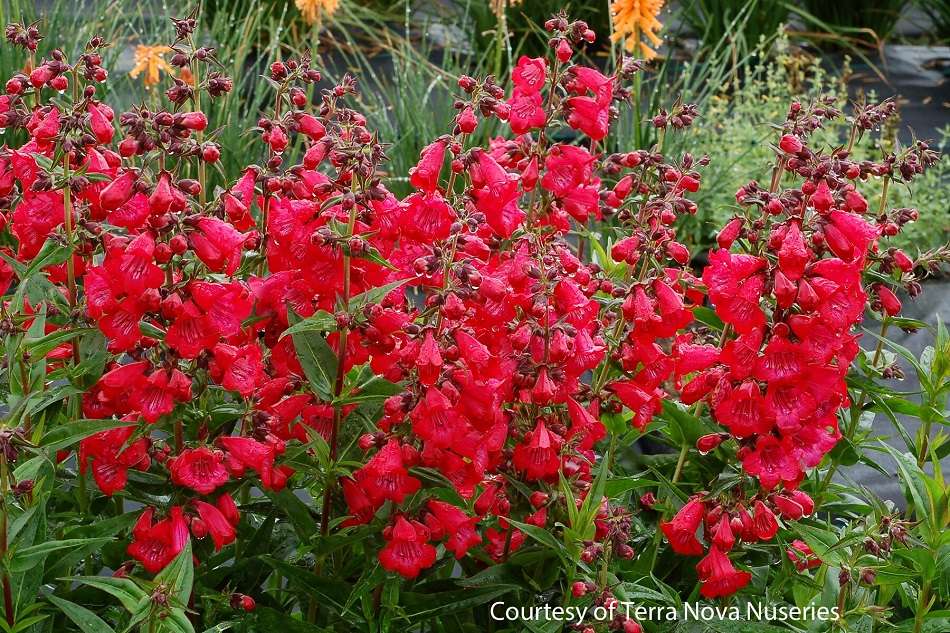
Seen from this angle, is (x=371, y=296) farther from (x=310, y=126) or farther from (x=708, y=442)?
(x=708, y=442)

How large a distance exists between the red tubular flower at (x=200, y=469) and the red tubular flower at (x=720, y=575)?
0.85 metres

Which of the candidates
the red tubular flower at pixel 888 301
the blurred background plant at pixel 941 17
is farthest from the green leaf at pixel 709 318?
the blurred background plant at pixel 941 17

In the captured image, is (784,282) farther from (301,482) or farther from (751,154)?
(751,154)

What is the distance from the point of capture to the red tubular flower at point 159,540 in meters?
1.86

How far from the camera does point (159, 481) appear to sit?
197 cm

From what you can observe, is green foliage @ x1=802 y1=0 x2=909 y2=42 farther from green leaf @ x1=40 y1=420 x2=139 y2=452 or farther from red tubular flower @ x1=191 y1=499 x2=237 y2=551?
green leaf @ x1=40 y1=420 x2=139 y2=452

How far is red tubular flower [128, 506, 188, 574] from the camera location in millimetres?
1855

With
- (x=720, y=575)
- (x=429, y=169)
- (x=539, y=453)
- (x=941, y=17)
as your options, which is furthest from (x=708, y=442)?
(x=941, y=17)

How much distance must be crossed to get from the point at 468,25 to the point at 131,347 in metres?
7.22

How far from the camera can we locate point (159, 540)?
6.17 feet

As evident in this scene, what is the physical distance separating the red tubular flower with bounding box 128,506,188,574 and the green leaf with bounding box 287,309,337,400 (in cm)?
30

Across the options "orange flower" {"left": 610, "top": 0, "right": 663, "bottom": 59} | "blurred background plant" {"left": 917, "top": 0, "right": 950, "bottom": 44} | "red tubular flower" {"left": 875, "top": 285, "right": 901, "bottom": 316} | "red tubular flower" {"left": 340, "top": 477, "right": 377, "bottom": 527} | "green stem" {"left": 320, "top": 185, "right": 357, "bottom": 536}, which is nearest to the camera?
"green stem" {"left": 320, "top": 185, "right": 357, "bottom": 536}

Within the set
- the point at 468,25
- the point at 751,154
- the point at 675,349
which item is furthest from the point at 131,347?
the point at 468,25

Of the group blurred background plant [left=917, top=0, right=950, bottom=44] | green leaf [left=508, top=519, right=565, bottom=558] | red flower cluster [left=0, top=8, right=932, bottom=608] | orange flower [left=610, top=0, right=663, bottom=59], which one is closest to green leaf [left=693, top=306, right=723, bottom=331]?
red flower cluster [left=0, top=8, right=932, bottom=608]
